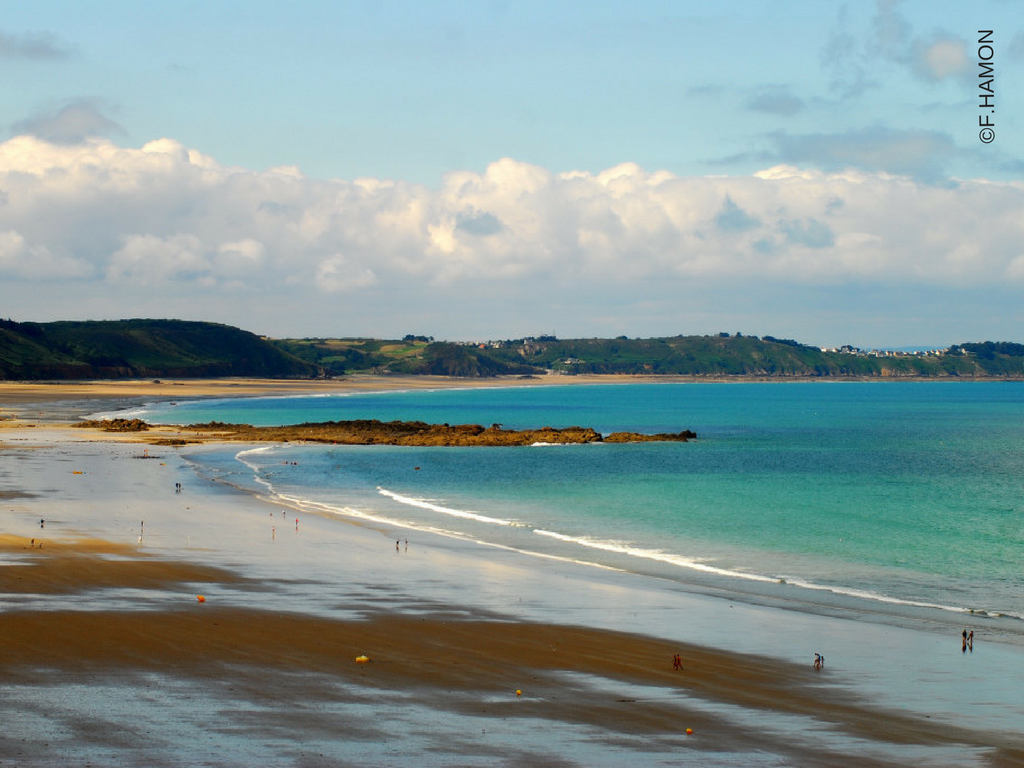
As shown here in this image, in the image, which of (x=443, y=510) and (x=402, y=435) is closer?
(x=443, y=510)

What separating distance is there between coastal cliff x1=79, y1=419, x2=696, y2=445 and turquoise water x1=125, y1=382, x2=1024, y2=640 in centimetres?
417

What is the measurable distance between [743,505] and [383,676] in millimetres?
34580

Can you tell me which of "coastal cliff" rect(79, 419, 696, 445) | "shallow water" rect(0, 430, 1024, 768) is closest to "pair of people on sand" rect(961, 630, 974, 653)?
"shallow water" rect(0, 430, 1024, 768)

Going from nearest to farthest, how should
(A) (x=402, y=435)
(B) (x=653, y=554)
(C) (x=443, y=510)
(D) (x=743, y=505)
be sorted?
(B) (x=653, y=554) < (C) (x=443, y=510) < (D) (x=743, y=505) < (A) (x=402, y=435)

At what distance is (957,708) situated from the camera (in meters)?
16.6

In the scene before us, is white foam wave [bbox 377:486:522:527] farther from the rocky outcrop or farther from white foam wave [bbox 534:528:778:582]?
the rocky outcrop

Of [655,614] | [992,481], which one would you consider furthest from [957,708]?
[992,481]

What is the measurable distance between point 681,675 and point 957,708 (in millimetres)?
4627

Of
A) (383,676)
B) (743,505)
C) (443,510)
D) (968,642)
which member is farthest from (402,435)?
(383,676)

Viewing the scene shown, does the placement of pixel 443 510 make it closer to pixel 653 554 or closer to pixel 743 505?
pixel 653 554

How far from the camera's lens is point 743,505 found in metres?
48.8

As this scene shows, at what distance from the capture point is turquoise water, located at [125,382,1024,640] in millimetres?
30391

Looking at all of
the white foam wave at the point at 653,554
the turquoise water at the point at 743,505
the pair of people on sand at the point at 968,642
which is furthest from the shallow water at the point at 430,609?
the white foam wave at the point at 653,554

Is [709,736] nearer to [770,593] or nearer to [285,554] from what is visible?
[770,593]
